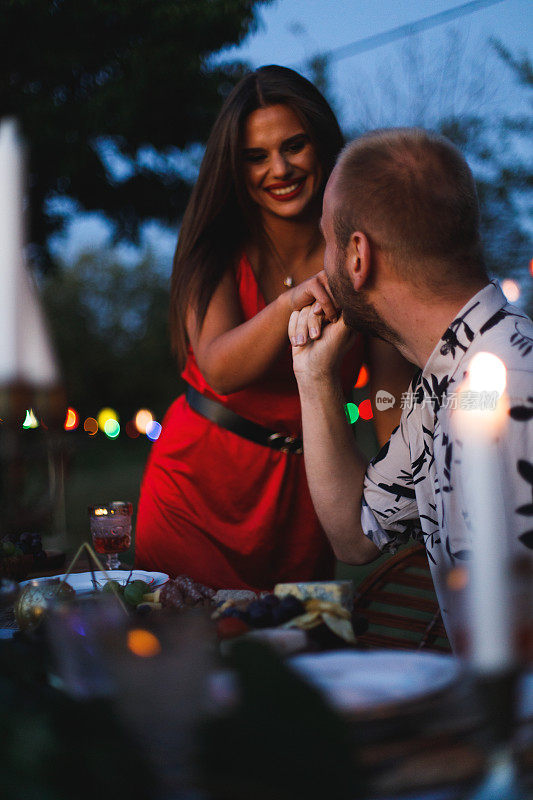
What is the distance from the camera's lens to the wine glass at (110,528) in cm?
200

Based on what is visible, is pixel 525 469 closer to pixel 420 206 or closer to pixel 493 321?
pixel 493 321

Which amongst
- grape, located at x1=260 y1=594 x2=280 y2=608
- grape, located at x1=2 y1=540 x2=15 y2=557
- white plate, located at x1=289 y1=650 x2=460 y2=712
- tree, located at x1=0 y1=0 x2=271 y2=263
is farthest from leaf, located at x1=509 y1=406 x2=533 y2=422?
tree, located at x1=0 y1=0 x2=271 y2=263

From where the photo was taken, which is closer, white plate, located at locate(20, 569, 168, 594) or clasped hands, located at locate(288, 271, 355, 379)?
white plate, located at locate(20, 569, 168, 594)

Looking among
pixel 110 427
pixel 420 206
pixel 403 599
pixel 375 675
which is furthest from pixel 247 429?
pixel 110 427

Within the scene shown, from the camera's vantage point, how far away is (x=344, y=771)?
523mm

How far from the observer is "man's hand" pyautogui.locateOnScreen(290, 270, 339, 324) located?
189 centimetres

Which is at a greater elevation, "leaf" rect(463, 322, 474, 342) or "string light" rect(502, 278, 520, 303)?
"string light" rect(502, 278, 520, 303)

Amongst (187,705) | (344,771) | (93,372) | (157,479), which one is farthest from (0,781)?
(93,372)

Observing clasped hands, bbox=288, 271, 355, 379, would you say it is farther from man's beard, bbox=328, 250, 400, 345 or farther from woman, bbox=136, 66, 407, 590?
woman, bbox=136, 66, 407, 590

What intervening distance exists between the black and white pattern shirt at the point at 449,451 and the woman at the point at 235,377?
56cm

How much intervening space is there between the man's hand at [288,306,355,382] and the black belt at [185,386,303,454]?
19.0 inches

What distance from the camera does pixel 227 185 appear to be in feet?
7.54

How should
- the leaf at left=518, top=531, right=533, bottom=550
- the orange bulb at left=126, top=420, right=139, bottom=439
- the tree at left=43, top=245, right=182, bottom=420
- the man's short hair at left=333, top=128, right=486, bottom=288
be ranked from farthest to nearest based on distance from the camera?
the orange bulb at left=126, top=420, right=139, bottom=439
the tree at left=43, top=245, right=182, bottom=420
the man's short hair at left=333, top=128, right=486, bottom=288
the leaf at left=518, top=531, right=533, bottom=550

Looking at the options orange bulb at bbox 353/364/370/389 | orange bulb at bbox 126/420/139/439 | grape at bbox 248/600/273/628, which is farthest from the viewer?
orange bulb at bbox 126/420/139/439
